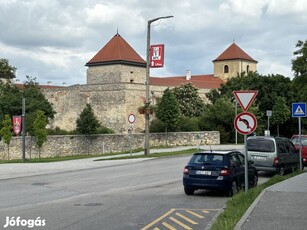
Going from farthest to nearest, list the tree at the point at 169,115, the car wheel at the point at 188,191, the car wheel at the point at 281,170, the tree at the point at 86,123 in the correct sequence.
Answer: the tree at the point at 169,115
the tree at the point at 86,123
the car wheel at the point at 281,170
the car wheel at the point at 188,191

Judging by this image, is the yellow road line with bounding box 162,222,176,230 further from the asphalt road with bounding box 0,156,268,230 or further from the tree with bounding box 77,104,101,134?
the tree with bounding box 77,104,101,134

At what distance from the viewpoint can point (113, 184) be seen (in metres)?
18.1

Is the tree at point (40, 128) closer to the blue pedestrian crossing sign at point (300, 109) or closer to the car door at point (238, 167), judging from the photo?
the blue pedestrian crossing sign at point (300, 109)

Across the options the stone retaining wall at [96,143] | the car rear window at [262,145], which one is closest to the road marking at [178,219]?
the car rear window at [262,145]

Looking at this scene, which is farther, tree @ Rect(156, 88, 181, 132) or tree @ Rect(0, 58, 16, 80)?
tree @ Rect(0, 58, 16, 80)

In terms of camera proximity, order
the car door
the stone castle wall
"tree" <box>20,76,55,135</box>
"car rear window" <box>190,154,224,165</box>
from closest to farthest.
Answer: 1. "car rear window" <box>190,154,224,165</box>
2. the car door
3. "tree" <box>20,76,55,135</box>
4. the stone castle wall

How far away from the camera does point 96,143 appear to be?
5072cm

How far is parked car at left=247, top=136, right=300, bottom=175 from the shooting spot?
805 inches

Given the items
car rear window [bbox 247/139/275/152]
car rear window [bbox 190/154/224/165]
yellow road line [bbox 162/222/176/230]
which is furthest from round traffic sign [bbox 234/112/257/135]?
car rear window [bbox 247/139/275/152]

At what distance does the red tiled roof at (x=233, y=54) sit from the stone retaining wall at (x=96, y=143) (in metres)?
79.6

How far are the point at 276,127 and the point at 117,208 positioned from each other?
62316mm

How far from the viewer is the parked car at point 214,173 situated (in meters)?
14.6

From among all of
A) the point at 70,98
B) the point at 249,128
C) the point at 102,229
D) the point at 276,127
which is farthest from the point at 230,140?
the point at 102,229

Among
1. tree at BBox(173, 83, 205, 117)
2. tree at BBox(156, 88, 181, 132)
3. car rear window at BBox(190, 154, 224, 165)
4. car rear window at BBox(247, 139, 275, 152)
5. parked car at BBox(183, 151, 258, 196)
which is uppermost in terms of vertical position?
tree at BBox(173, 83, 205, 117)
